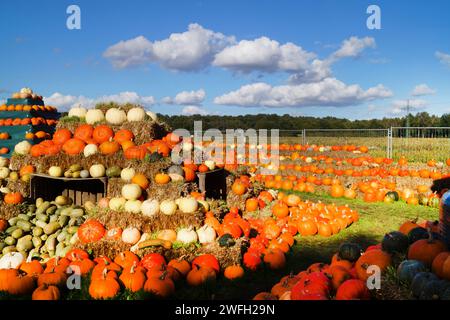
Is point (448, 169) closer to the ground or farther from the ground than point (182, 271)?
farther from the ground

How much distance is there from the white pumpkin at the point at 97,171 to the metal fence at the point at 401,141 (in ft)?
34.1

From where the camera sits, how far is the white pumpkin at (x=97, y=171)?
8203 mm

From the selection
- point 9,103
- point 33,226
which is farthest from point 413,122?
point 33,226

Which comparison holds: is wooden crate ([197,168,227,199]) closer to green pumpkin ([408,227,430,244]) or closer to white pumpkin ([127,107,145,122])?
white pumpkin ([127,107,145,122])

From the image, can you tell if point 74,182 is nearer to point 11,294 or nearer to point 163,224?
point 163,224

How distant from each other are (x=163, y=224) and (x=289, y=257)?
2146mm

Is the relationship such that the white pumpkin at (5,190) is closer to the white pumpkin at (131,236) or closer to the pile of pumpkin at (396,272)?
the white pumpkin at (131,236)

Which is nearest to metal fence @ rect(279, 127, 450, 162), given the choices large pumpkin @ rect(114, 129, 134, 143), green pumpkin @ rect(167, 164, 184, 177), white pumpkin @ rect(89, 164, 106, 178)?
green pumpkin @ rect(167, 164, 184, 177)

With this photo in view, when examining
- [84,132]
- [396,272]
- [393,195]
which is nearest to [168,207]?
[84,132]

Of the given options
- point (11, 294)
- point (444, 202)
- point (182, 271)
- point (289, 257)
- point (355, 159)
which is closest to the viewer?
point (444, 202)

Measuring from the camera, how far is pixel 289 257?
6656 mm

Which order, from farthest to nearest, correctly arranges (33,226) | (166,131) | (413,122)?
(413,122) → (166,131) → (33,226)

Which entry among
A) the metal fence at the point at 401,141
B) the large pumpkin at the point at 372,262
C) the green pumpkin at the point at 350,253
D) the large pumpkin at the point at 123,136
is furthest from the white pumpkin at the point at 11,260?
the metal fence at the point at 401,141
